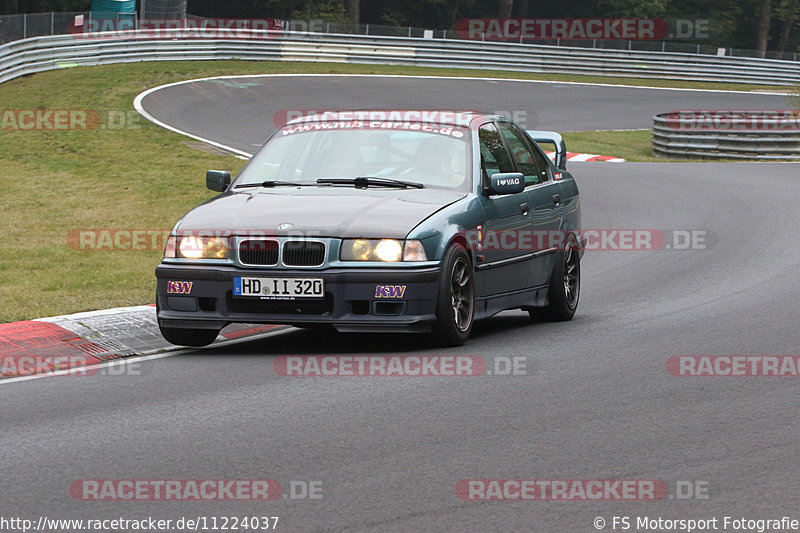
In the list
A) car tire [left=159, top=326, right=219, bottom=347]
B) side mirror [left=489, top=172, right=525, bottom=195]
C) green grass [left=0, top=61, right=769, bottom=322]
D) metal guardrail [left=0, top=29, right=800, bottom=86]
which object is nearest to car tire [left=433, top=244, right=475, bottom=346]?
side mirror [left=489, top=172, right=525, bottom=195]

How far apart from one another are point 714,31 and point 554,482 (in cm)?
7499

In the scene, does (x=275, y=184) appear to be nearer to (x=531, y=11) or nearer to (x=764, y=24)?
(x=764, y=24)

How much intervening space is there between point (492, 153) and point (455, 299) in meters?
1.64

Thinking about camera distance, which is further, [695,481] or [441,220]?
[441,220]

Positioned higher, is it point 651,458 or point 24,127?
point 651,458

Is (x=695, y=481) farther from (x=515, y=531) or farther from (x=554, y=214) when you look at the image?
(x=554, y=214)

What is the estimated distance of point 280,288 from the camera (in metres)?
8.31

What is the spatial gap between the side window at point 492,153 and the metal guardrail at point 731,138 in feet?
69.0

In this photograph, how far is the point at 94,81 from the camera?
113ft

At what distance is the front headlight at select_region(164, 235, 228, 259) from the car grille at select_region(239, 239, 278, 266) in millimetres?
132

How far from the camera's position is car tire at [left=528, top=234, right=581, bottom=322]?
1048 cm

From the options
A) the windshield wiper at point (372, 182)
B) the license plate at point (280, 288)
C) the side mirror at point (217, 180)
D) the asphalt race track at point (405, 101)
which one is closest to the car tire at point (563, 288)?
the windshield wiper at point (372, 182)

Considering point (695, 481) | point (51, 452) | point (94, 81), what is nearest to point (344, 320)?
point (51, 452)

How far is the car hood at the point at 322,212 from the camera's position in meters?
8.33
